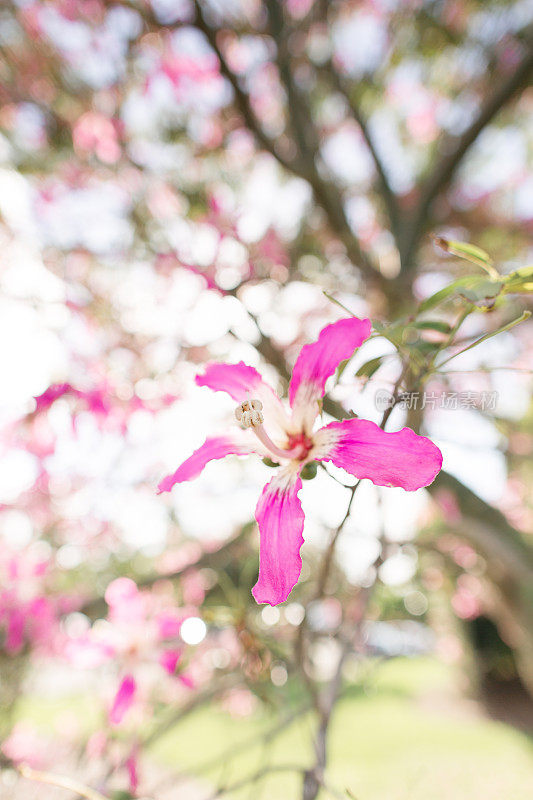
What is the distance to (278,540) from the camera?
1.54ft

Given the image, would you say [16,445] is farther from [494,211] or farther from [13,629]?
[494,211]

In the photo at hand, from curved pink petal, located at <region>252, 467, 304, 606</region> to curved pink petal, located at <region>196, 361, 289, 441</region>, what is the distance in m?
0.08

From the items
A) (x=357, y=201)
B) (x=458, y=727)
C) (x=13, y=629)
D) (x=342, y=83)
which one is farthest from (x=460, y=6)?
(x=458, y=727)

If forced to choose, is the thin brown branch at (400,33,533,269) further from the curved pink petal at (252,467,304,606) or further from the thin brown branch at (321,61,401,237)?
the curved pink petal at (252,467,304,606)

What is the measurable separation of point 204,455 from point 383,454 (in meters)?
0.18

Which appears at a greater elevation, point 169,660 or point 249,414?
point 249,414

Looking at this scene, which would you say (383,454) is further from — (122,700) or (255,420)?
(122,700)

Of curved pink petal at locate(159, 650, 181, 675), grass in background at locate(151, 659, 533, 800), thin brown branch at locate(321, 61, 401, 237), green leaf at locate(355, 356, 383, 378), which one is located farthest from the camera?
grass in background at locate(151, 659, 533, 800)

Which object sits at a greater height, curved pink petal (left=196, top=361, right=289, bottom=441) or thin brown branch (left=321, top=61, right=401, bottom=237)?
thin brown branch (left=321, top=61, right=401, bottom=237)

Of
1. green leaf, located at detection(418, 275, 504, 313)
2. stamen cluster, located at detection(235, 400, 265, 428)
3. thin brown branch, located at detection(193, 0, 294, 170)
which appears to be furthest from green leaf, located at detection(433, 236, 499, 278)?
thin brown branch, located at detection(193, 0, 294, 170)

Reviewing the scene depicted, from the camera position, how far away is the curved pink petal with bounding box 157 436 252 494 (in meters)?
0.53

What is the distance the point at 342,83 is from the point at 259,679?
283 cm

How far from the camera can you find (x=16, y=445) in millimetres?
2412
